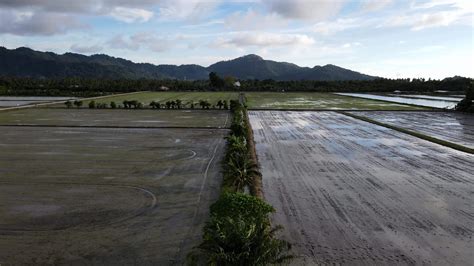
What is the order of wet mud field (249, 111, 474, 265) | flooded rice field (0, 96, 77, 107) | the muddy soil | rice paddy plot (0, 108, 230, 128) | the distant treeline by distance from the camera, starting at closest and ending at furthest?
the muddy soil, wet mud field (249, 111, 474, 265), rice paddy plot (0, 108, 230, 128), flooded rice field (0, 96, 77, 107), the distant treeline

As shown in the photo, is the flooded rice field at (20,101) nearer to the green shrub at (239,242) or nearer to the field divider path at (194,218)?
the field divider path at (194,218)

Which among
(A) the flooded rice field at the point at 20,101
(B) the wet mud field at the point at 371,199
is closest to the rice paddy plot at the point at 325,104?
(B) the wet mud field at the point at 371,199

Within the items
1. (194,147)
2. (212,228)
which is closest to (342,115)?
(194,147)

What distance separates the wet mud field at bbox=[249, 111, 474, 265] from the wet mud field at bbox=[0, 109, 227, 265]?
287 centimetres

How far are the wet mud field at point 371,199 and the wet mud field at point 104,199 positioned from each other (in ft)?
9.42

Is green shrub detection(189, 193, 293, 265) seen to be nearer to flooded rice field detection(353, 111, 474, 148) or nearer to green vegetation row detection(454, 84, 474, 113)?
flooded rice field detection(353, 111, 474, 148)

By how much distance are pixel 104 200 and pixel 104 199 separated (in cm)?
13

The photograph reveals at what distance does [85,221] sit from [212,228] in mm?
5418

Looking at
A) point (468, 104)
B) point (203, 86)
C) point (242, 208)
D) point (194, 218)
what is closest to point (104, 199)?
point (194, 218)

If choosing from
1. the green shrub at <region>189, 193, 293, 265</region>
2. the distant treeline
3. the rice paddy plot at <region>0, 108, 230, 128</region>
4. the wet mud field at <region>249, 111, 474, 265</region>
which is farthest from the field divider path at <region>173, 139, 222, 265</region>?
the distant treeline

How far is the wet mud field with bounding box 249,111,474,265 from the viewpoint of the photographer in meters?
11.3

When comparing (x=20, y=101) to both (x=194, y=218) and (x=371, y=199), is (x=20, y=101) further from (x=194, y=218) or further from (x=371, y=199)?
(x=371, y=199)

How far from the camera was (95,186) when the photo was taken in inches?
678

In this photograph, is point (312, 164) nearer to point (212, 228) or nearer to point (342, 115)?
point (212, 228)
